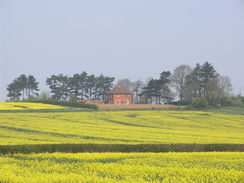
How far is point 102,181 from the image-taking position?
10023mm

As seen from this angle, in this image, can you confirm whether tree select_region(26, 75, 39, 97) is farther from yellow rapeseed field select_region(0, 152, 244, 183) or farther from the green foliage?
yellow rapeseed field select_region(0, 152, 244, 183)

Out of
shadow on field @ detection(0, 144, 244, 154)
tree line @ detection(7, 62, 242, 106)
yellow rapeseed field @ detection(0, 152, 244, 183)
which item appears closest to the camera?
yellow rapeseed field @ detection(0, 152, 244, 183)

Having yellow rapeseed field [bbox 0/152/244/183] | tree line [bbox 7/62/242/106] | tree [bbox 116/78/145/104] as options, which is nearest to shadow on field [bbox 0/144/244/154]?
yellow rapeseed field [bbox 0/152/244/183]

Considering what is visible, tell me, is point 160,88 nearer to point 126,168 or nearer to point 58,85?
point 58,85

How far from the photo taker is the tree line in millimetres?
92375

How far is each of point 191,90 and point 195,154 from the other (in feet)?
263

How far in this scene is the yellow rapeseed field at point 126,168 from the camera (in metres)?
10.6

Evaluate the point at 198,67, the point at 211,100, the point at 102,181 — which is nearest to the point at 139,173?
the point at 102,181

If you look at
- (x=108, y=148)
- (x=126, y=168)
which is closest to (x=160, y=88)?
(x=108, y=148)

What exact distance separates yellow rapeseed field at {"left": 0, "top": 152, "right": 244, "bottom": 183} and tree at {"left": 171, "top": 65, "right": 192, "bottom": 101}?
3302 inches

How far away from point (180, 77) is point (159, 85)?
Answer: 8.30 m

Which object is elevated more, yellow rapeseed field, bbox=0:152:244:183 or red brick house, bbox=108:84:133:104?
red brick house, bbox=108:84:133:104

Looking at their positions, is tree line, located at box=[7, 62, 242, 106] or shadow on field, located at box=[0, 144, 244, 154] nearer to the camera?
shadow on field, located at box=[0, 144, 244, 154]

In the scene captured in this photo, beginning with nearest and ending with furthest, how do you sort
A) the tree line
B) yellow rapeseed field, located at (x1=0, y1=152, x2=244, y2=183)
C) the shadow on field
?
1. yellow rapeseed field, located at (x1=0, y1=152, x2=244, y2=183)
2. the shadow on field
3. the tree line
